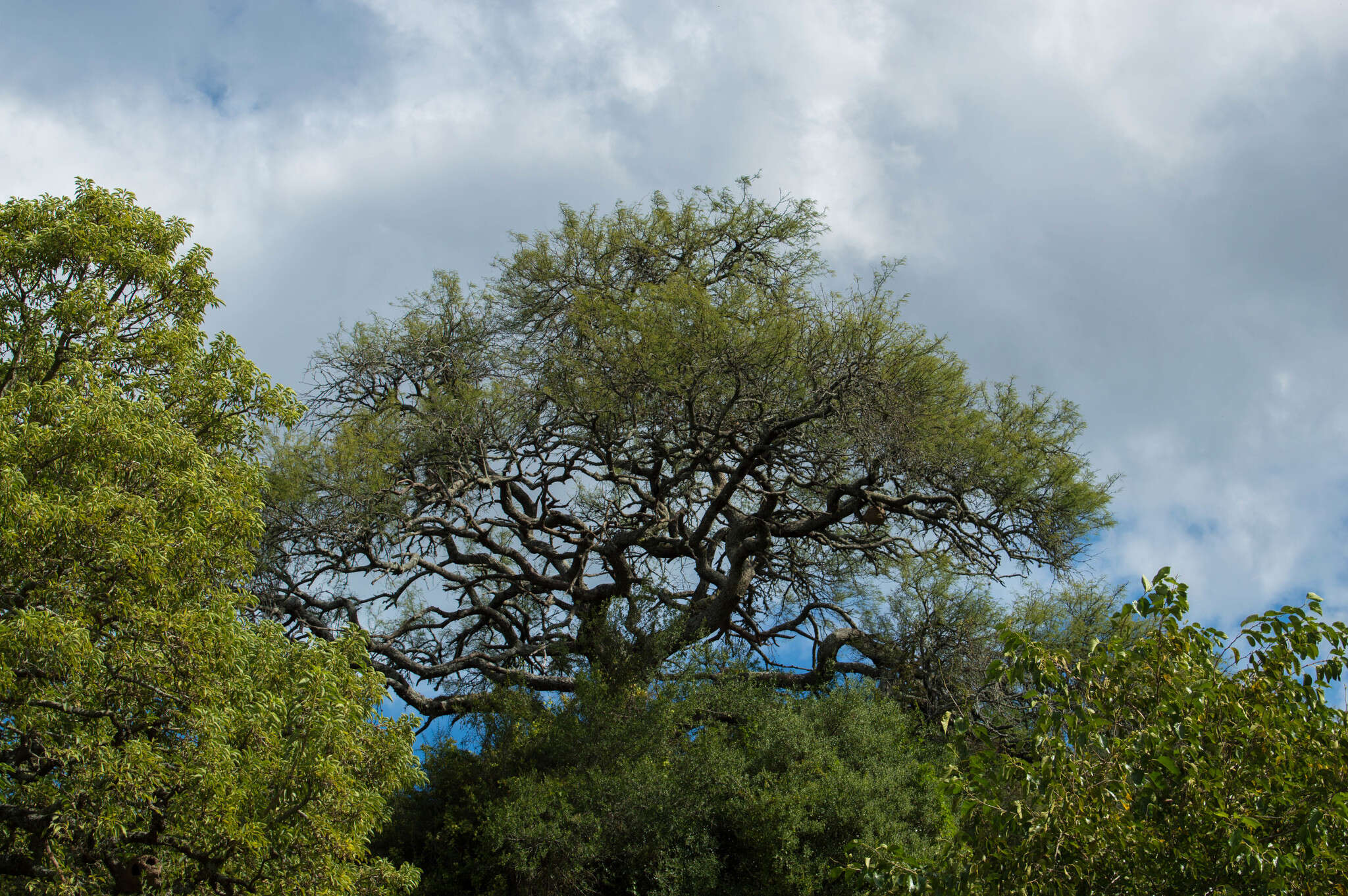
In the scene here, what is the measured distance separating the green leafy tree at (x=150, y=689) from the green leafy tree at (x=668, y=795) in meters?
3.47

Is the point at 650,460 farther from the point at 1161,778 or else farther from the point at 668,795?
the point at 1161,778

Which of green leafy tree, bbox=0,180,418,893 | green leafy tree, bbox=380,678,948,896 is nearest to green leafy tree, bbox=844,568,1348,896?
green leafy tree, bbox=0,180,418,893

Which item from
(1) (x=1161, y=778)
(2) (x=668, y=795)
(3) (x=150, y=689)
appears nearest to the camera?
(1) (x=1161, y=778)

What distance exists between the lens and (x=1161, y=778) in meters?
5.16

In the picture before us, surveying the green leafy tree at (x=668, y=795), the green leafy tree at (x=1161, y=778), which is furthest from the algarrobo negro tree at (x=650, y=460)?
the green leafy tree at (x=1161, y=778)

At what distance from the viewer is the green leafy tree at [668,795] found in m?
11.0

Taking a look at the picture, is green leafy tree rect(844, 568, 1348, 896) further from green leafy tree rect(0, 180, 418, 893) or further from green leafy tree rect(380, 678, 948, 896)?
green leafy tree rect(380, 678, 948, 896)

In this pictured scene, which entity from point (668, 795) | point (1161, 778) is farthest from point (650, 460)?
point (1161, 778)

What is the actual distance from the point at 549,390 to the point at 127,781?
8.79 m

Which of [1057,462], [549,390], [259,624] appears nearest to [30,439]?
[259,624]

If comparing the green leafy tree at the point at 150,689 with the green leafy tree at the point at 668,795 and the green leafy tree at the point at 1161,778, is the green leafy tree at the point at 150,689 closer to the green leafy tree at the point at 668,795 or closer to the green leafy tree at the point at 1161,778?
the green leafy tree at the point at 668,795

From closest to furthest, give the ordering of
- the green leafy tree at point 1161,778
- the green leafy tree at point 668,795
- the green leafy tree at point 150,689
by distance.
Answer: the green leafy tree at point 1161,778 → the green leafy tree at point 150,689 → the green leafy tree at point 668,795

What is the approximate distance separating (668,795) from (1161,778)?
7.03 m

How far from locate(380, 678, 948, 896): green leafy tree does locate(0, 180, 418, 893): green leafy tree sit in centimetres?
347
